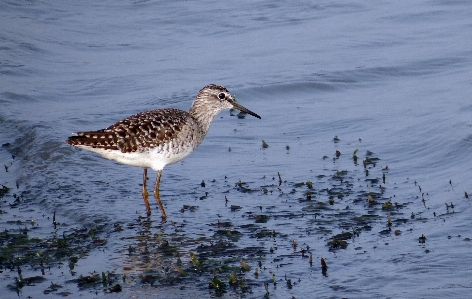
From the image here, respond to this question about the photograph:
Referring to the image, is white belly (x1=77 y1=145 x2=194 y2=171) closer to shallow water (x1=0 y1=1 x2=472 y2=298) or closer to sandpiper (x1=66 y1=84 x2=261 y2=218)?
sandpiper (x1=66 y1=84 x2=261 y2=218)

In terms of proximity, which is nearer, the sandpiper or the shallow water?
the shallow water

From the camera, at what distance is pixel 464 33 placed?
16.5 metres

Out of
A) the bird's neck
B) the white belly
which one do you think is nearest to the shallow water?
the white belly

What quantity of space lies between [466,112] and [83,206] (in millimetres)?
5977

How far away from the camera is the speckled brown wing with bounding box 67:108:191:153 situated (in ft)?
28.8

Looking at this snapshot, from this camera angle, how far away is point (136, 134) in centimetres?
892

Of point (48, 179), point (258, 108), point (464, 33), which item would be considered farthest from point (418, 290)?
point (464, 33)

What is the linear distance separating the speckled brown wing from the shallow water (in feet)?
2.64

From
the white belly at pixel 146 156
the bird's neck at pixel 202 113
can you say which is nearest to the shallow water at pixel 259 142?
the white belly at pixel 146 156

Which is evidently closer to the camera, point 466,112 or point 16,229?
point 16,229

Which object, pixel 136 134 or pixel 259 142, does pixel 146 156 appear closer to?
pixel 136 134

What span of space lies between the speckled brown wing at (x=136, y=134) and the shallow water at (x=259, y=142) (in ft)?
2.64

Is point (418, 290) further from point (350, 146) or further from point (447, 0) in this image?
point (447, 0)

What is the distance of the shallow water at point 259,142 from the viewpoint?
721 centimetres
